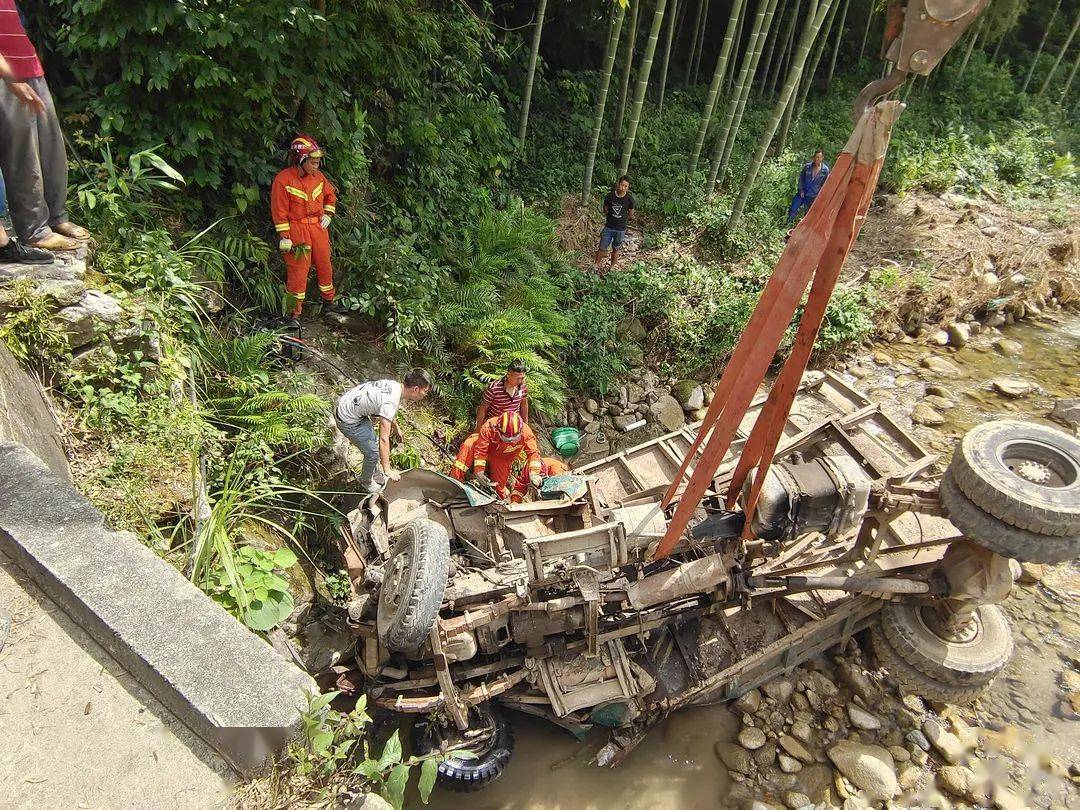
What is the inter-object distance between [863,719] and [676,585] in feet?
8.17

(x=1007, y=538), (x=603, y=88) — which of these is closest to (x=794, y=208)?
(x=603, y=88)

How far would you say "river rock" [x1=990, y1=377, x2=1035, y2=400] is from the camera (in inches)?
345

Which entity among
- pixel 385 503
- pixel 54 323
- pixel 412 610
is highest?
pixel 54 323

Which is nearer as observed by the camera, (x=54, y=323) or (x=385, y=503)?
(x=54, y=323)

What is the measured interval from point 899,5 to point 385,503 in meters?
4.21

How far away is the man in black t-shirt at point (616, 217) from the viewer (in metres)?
8.59

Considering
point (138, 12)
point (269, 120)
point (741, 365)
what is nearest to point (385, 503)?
point (741, 365)

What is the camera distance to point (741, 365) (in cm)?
349

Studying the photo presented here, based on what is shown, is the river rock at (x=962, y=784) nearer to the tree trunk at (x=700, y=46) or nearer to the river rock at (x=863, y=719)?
the river rock at (x=863, y=719)

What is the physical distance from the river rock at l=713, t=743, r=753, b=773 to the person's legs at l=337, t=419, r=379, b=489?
3.69 m

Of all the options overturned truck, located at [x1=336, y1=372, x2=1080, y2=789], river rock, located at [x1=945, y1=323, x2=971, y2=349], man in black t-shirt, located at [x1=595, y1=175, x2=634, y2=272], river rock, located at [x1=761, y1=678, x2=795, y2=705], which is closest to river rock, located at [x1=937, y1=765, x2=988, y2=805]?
overturned truck, located at [x1=336, y1=372, x2=1080, y2=789]

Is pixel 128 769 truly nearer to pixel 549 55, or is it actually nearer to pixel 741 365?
pixel 741 365

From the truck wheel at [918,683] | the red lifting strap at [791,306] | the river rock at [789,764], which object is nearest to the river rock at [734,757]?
the river rock at [789,764]

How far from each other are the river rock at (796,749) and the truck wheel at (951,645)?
3.64 ft
